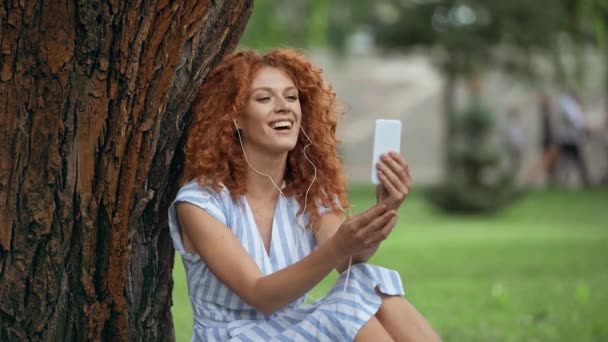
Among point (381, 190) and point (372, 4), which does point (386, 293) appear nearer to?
point (381, 190)

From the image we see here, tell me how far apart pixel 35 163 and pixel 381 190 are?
38.3 inches

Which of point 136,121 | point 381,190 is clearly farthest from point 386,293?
point 136,121

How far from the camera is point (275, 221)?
4.32 m

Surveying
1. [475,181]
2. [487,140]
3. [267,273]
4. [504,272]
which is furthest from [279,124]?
[487,140]

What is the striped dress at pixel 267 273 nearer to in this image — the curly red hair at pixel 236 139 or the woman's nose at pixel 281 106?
the curly red hair at pixel 236 139

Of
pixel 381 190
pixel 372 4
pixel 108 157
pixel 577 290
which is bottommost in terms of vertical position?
pixel 577 290

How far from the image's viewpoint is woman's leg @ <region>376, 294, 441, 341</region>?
404cm

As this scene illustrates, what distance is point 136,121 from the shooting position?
4070mm

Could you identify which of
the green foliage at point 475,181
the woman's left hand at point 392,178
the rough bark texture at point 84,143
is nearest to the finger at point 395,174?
the woman's left hand at point 392,178

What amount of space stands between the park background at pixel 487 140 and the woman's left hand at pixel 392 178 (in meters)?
1.76

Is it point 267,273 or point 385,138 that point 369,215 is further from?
point 267,273

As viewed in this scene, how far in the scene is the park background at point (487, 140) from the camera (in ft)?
27.8

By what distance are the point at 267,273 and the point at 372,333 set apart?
16.7 inches

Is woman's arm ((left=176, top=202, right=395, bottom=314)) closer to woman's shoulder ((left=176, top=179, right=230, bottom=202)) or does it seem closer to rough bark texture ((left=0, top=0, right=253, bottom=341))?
woman's shoulder ((left=176, top=179, right=230, bottom=202))
